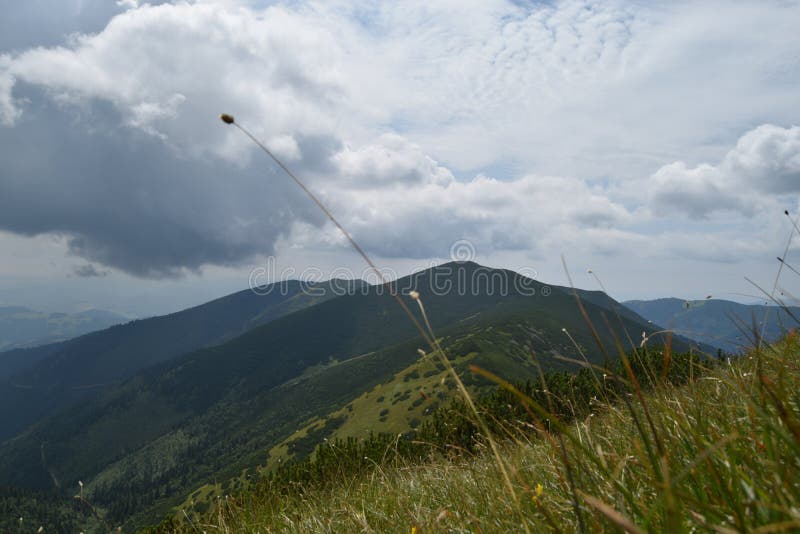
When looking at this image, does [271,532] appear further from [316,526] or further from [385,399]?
[385,399]

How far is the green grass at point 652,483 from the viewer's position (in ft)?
5.01

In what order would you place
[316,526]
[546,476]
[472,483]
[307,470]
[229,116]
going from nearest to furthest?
[229,116] < [546,476] < [472,483] < [316,526] < [307,470]

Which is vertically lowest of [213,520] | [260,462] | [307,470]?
[260,462]

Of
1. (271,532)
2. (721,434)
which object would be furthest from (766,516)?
(271,532)

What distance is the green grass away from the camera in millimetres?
1527

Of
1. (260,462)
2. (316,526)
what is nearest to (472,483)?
(316,526)

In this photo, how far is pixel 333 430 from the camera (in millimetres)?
186875

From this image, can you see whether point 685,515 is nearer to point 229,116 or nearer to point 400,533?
point 400,533

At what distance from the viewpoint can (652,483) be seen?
6.44 feet

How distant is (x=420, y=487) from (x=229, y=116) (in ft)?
14.6

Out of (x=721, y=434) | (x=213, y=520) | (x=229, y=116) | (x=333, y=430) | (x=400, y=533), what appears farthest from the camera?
(x=333, y=430)

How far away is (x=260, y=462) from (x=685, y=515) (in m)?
217

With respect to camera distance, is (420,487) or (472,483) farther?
(420,487)

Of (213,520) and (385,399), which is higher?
(213,520)
